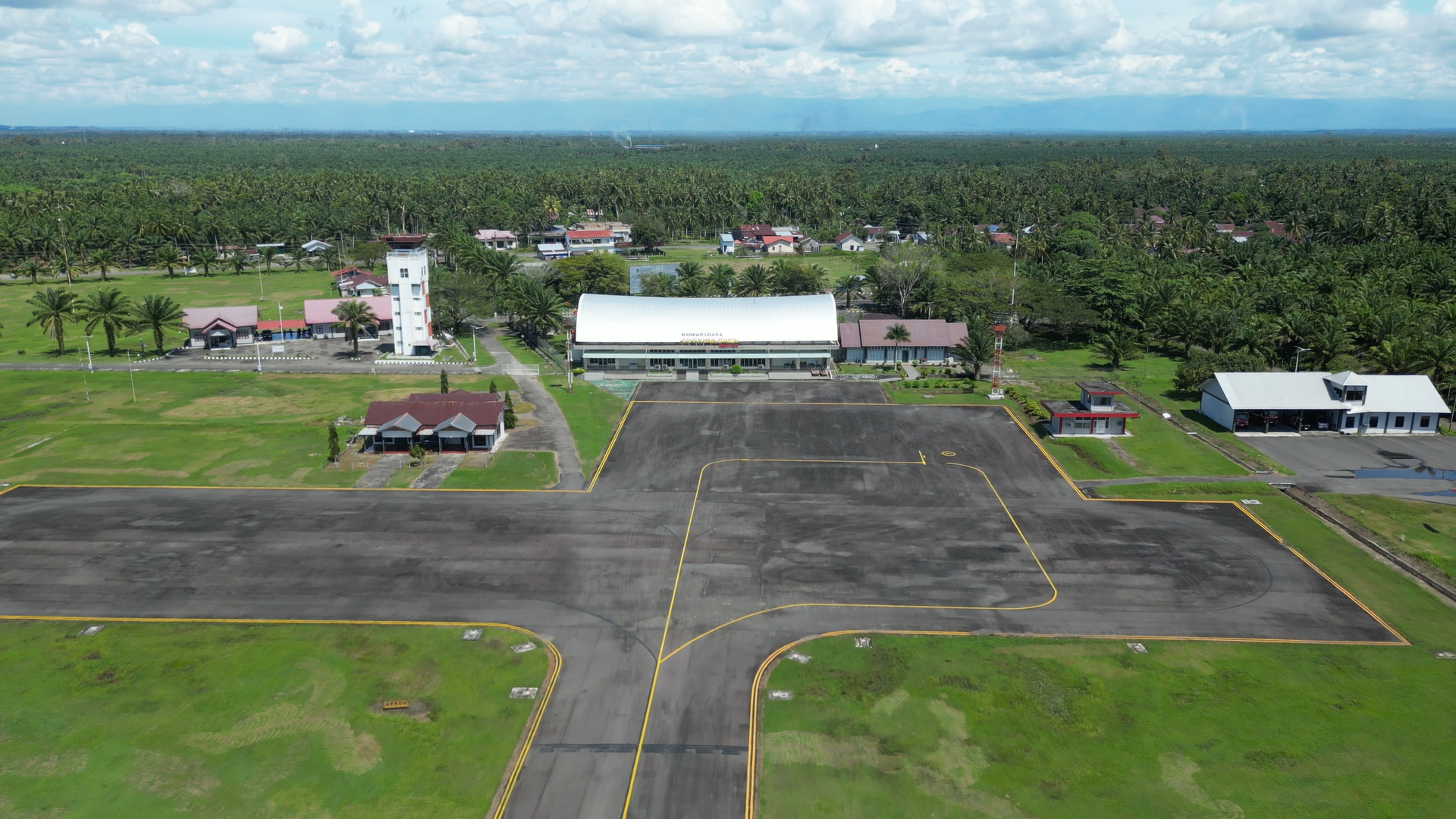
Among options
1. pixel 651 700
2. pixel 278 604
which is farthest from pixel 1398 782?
pixel 278 604

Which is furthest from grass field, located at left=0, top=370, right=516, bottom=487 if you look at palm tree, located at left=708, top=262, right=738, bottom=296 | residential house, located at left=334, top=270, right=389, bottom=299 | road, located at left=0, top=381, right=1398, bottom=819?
palm tree, located at left=708, top=262, right=738, bottom=296

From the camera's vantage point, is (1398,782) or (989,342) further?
(989,342)

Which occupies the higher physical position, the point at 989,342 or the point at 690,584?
the point at 989,342

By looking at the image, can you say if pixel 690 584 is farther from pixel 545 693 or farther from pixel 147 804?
pixel 147 804

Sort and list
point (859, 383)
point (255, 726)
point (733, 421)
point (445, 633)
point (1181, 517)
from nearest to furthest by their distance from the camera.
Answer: point (255, 726) → point (445, 633) → point (1181, 517) → point (733, 421) → point (859, 383)

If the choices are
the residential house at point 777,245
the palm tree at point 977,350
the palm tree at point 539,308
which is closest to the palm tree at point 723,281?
the palm tree at point 539,308

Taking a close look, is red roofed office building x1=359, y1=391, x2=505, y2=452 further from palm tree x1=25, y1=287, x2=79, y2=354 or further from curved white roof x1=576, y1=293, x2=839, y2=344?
palm tree x1=25, y1=287, x2=79, y2=354
